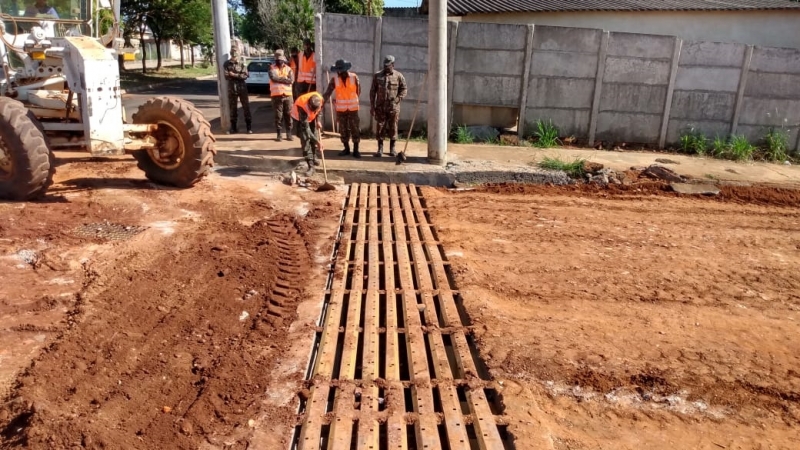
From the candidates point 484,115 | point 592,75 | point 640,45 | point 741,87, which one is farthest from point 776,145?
point 484,115

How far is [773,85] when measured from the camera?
34.4 feet

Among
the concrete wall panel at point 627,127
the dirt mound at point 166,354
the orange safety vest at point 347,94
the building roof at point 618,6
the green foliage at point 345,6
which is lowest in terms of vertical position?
the dirt mound at point 166,354

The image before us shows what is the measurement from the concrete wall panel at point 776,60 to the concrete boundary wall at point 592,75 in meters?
0.02

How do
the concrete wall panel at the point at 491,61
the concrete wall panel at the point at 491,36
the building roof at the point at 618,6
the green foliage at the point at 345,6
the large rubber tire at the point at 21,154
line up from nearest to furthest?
the large rubber tire at the point at 21,154
the concrete wall panel at the point at 491,36
the concrete wall panel at the point at 491,61
the building roof at the point at 618,6
the green foliage at the point at 345,6

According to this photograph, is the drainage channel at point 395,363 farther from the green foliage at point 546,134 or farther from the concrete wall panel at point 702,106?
the concrete wall panel at point 702,106

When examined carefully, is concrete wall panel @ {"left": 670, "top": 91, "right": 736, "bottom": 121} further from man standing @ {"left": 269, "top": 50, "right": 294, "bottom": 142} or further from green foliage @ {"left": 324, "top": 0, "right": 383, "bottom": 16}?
green foliage @ {"left": 324, "top": 0, "right": 383, "bottom": 16}

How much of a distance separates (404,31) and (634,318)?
7.46 m

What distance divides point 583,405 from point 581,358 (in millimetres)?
490

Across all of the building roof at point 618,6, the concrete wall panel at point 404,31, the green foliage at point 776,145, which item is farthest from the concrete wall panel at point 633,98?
the building roof at point 618,6

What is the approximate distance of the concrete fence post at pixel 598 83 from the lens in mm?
10305

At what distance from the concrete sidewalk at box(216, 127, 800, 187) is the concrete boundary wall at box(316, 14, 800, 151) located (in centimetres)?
76

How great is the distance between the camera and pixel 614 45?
10.3 metres

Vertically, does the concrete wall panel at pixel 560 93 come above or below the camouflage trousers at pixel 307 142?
above

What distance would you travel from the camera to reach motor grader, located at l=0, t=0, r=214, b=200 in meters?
6.04
